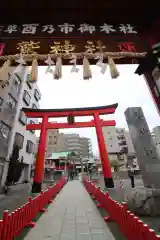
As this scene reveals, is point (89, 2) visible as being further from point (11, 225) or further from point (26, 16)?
point (11, 225)

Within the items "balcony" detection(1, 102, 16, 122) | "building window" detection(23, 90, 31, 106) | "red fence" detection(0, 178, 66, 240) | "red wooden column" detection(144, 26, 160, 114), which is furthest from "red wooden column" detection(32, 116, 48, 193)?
"red wooden column" detection(144, 26, 160, 114)

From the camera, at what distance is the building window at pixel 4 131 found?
14.8 metres

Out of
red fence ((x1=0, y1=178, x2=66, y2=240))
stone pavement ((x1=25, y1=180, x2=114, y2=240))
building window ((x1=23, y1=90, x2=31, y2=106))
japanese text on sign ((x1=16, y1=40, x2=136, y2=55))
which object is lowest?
stone pavement ((x1=25, y1=180, x2=114, y2=240))

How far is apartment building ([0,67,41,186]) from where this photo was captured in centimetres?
1504

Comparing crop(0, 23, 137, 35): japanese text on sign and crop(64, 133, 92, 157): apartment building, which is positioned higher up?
crop(64, 133, 92, 157): apartment building

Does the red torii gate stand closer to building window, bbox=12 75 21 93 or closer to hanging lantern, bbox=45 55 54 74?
building window, bbox=12 75 21 93

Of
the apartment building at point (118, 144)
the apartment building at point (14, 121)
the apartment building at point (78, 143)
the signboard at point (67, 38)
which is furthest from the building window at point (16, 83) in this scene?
the apartment building at point (78, 143)

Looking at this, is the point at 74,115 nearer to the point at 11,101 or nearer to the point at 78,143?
the point at 11,101

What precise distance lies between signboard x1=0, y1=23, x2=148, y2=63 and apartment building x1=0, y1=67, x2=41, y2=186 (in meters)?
7.50

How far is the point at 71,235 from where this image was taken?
14.7 ft

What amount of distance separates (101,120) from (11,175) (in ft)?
35.3

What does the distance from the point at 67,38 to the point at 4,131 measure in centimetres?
1373

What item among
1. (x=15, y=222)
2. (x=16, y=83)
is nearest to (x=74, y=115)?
(x=16, y=83)

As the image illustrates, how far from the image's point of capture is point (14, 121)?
17.5 meters
